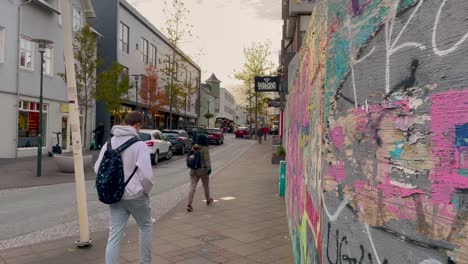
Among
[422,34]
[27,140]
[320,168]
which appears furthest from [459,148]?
[27,140]

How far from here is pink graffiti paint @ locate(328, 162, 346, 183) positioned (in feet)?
7.32

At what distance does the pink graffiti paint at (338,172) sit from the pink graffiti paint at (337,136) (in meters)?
0.10

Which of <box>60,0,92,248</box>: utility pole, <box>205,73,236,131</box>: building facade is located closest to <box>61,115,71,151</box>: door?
<box>60,0,92,248</box>: utility pole

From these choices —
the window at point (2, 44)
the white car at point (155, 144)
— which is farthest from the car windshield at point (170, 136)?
the window at point (2, 44)

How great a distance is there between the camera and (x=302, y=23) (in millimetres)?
21250

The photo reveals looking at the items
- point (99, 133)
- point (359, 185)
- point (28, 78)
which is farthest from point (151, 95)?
point (359, 185)

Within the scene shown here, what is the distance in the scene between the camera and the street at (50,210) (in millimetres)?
6555

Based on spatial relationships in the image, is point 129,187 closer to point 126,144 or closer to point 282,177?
point 126,144

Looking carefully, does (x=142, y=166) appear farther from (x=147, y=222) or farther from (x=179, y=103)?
(x=179, y=103)

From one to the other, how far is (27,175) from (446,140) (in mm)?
15330

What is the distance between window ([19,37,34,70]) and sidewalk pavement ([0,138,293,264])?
15.5 metres

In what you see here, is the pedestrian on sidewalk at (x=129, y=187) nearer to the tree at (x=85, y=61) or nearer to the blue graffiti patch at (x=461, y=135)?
the blue graffiti patch at (x=461, y=135)

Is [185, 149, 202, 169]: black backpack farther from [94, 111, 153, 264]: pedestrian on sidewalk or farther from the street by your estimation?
[94, 111, 153, 264]: pedestrian on sidewalk

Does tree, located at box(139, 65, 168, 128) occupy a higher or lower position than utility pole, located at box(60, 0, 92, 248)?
higher
